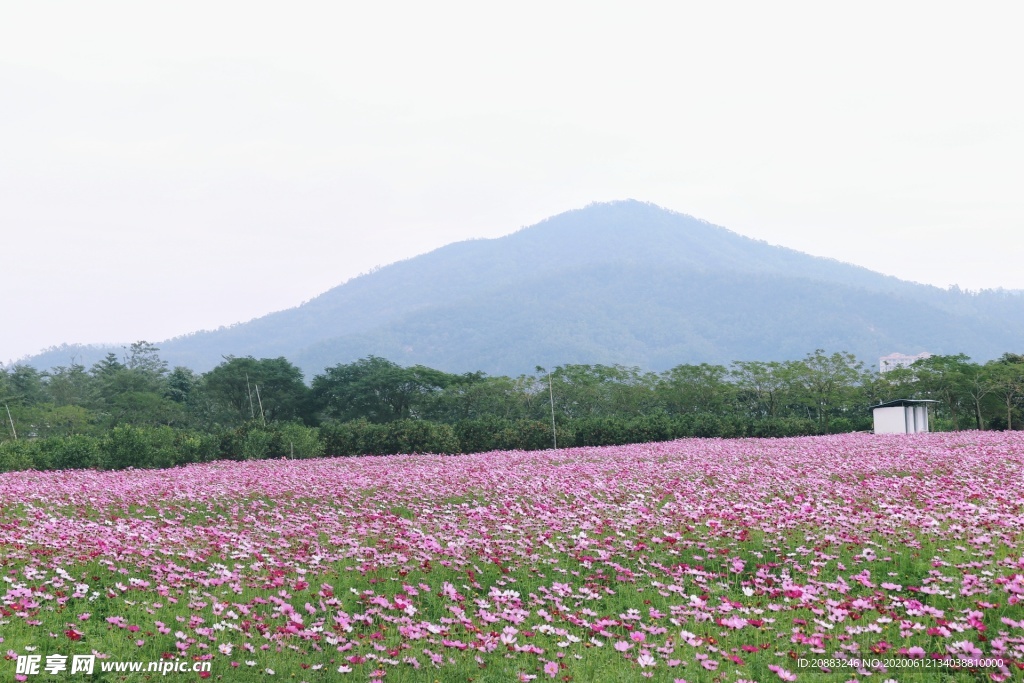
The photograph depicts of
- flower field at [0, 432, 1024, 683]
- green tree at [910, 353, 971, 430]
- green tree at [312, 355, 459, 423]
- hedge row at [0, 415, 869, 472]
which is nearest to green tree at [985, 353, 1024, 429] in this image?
green tree at [910, 353, 971, 430]

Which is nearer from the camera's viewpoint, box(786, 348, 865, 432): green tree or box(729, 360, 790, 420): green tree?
box(786, 348, 865, 432): green tree

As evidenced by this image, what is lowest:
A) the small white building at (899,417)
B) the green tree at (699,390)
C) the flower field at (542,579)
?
the flower field at (542,579)

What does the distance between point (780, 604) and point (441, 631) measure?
324 centimetres

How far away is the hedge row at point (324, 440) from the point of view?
25.4 metres

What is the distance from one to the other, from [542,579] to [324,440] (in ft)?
77.4

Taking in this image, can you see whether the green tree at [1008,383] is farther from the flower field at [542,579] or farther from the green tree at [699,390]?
the flower field at [542,579]

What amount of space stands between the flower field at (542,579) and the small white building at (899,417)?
812 inches

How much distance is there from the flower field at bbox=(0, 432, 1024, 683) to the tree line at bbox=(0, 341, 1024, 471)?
1391 cm

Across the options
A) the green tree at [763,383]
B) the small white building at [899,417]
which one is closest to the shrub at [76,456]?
the small white building at [899,417]

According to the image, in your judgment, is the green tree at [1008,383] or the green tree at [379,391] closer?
the green tree at [1008,383]

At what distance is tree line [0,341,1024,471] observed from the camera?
28.5 m

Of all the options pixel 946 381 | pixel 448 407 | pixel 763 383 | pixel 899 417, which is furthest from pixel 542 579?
pixel 448 407

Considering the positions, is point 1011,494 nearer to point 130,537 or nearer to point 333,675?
point 333,675

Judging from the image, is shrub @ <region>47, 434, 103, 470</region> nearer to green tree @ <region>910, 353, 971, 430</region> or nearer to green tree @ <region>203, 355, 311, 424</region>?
green tree @ <region>203, 355, 311, 424</region>
